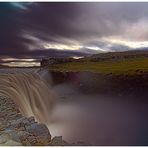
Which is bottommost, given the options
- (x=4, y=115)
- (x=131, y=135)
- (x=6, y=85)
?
(x=131, y=135)

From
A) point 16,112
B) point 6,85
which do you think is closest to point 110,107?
point 6,85

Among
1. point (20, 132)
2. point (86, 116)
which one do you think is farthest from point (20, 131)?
point (86, 116)

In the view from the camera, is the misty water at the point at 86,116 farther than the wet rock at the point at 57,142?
Yes

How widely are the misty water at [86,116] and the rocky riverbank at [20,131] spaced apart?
93 centimetres

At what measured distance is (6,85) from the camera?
6488mm

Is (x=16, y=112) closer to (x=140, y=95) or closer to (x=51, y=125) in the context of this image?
(x=51, y=125)

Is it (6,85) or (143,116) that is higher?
(6,85)

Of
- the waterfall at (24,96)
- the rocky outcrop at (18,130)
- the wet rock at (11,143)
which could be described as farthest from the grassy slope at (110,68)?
the wet rock at (11,143)

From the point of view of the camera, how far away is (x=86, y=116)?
374 inches

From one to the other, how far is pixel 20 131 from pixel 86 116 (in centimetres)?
573

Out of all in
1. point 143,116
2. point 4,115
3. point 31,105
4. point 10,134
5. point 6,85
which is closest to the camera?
point 10,134

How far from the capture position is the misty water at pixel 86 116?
6.38 metres

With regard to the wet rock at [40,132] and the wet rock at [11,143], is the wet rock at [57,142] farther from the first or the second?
the wet rock at [11,143]

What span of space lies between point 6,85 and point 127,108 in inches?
252
